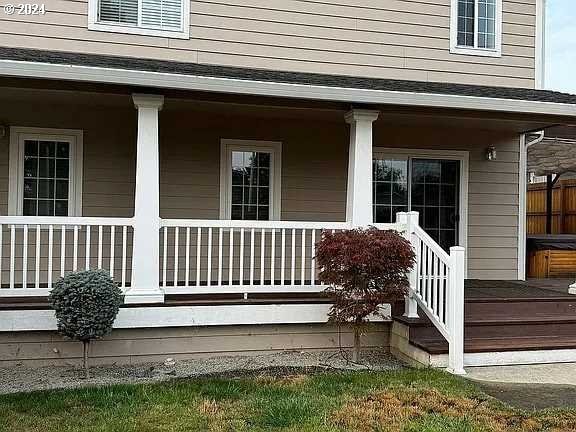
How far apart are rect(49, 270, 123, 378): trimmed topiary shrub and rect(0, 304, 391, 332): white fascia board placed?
47 centimetres

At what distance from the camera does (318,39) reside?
8.12 metres

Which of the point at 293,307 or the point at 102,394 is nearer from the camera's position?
the point at 102,394

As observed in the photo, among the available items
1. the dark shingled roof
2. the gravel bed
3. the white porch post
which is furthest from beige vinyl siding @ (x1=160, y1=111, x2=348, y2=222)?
the gravel bed

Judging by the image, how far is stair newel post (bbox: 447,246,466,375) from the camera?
209 inches

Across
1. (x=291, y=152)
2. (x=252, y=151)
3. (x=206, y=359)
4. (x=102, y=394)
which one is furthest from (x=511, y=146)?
(x=102, y=394)

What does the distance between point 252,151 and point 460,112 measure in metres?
2.91

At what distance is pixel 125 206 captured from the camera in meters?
7.67

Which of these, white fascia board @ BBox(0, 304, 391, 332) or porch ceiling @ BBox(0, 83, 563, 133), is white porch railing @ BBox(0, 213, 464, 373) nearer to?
white fascia board @ BBox(0, 304, 391, 332)

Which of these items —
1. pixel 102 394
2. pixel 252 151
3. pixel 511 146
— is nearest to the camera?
pixel 102 394

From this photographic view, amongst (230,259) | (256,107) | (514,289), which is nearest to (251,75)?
(256,107)

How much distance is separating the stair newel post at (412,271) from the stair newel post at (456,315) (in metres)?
0.65

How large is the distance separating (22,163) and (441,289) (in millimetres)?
5449

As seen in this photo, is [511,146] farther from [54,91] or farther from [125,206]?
[54,91]

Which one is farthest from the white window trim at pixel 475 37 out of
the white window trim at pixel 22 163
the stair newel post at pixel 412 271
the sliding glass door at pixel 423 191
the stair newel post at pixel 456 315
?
the white window trim at pixel 22 163
